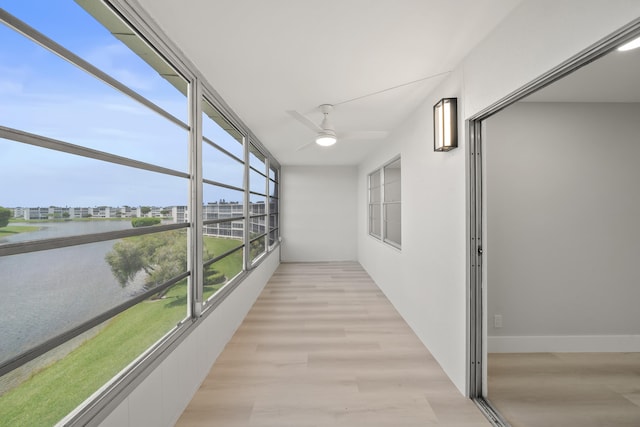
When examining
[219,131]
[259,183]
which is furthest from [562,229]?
[259,183]

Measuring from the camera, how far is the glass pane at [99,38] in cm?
120

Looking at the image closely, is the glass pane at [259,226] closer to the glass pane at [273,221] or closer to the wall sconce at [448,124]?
the glass pane at [273,221]

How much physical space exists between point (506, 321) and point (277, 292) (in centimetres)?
326

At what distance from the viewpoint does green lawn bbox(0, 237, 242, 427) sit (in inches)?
111

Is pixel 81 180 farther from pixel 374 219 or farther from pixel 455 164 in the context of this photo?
pixel 374 219

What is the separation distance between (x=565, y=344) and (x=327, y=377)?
226 centimetres

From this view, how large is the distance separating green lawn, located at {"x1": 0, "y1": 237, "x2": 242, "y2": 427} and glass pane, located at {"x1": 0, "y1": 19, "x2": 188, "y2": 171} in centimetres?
113

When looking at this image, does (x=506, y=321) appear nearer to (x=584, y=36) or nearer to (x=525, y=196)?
(x=525, y=196)

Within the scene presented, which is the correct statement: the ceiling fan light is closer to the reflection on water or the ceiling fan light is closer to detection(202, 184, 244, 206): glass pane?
detection(202, 184, 244, 206): glass pane

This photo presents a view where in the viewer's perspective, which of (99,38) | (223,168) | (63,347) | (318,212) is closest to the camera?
(63,347)

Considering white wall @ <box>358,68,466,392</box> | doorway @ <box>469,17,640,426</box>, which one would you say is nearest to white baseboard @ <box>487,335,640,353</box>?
doorway @ <box>469,17,640,426</box>

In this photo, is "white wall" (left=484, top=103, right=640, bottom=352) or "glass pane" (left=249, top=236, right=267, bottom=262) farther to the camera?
"glass pane" (left=249, top=236, right=267, bottom=262)

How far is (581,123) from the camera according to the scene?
278 cm

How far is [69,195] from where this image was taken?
1.37m
